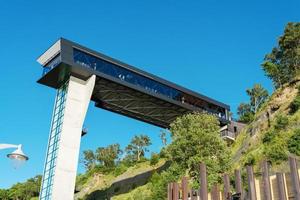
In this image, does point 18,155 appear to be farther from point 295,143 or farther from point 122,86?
point 122,86

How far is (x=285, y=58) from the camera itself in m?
54.1

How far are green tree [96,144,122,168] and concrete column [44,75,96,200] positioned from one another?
28.7 meters

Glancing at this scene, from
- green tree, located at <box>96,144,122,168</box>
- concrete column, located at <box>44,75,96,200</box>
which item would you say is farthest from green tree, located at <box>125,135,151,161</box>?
concrete column, located at <box>44,75,96,200</box>

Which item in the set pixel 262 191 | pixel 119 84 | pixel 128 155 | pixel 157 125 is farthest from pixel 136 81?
pixel 262 191

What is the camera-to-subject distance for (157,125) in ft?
180

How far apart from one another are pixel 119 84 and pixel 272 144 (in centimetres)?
1818

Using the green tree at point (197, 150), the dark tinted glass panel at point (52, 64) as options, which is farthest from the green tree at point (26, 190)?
the green tree at point (197, 150)

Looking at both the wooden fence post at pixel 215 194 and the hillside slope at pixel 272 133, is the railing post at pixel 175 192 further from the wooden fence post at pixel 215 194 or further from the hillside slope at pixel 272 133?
the hillside slope at pixel 272 133

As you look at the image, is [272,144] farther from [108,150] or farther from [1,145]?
[108,150]

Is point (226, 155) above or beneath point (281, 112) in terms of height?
beneath

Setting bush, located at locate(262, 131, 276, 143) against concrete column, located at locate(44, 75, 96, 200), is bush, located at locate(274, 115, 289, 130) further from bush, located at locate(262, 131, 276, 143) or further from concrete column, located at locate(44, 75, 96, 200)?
concrete column, located at locate(44, 75, 96, 200)

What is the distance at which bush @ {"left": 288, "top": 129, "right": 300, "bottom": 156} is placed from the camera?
32703 mm

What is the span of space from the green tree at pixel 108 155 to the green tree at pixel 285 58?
32.3m

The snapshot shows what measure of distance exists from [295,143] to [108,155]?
138ft
